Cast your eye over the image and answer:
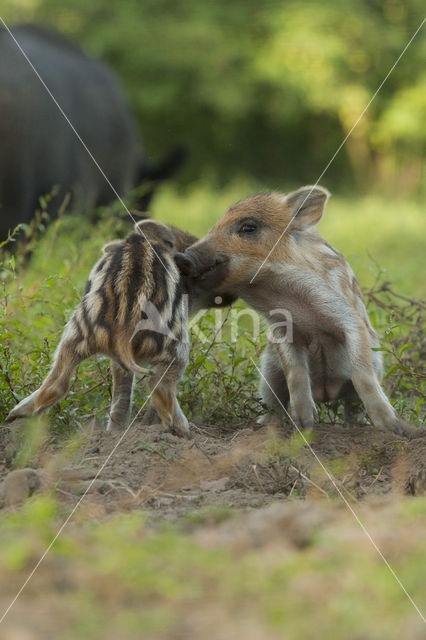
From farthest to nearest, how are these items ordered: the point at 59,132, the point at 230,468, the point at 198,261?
the point at 59,132, the point at 198,261, the point at 230,468

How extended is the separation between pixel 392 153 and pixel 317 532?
740 inches

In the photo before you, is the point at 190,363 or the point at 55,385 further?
the point at 190,363

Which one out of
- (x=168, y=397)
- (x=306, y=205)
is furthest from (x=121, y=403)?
(x=306, y=205)

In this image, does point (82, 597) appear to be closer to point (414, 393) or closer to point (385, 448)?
point (385, 448)

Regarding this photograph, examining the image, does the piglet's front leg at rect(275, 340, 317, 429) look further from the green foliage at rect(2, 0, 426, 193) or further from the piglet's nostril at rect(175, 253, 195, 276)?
the green foliage at rect(2, 0, 426, 193)

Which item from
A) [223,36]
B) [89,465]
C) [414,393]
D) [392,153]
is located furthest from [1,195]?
[392,153]

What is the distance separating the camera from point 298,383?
4.39 metres

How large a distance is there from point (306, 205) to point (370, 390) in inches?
36.7

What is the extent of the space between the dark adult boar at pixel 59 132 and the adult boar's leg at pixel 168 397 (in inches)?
195

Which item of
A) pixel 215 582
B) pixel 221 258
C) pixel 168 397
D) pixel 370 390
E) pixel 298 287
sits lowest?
pixel 370 390

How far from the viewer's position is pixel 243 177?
2095 cm

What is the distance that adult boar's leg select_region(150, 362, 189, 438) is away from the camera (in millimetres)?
4031

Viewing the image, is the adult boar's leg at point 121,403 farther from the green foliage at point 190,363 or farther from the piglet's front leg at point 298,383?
the piglet's front leg at point 298,383

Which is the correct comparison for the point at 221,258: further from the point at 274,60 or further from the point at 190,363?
the point at 274,60
